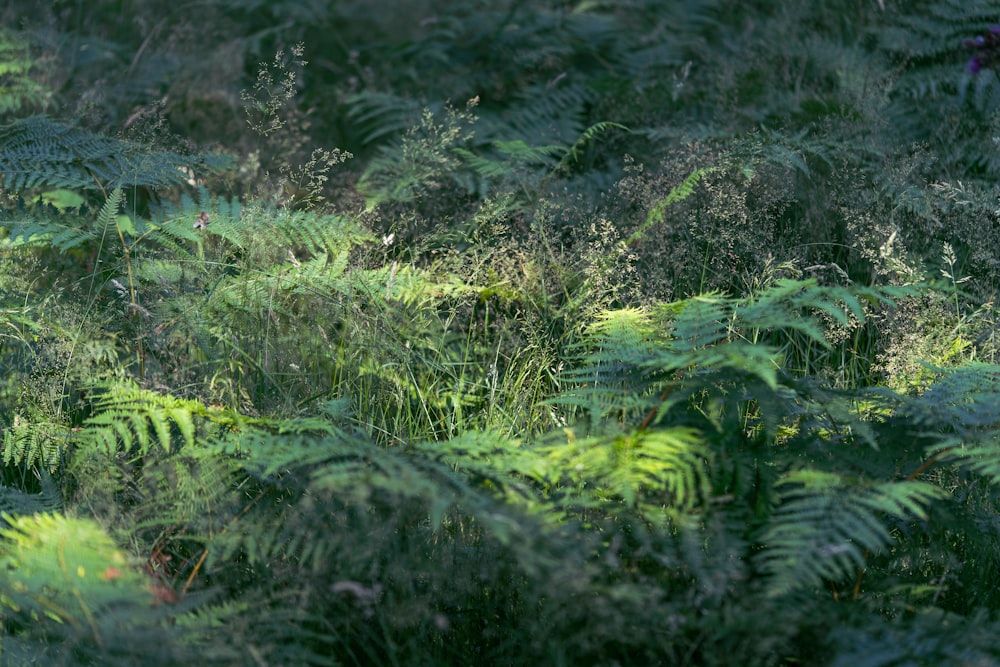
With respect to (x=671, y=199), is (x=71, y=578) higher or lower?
lower

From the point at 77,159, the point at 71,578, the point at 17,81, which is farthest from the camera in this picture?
the point at 17,81

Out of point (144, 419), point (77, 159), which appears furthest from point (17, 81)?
point (144, 419)

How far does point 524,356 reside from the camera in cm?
303

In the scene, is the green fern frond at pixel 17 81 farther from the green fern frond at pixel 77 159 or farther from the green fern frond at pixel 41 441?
the green fern frond at pixel 41 441

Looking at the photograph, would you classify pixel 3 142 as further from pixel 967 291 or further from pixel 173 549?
pixel 967 291

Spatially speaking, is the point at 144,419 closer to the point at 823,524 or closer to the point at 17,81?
the point at 823,524

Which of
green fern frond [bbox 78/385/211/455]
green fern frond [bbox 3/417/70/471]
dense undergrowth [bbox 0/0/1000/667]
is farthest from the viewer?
green fern frond [bbox 3/417/70/471]

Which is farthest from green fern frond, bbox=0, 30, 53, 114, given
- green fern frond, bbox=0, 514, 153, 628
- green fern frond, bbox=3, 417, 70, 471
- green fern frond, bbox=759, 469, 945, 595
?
green fern frond, bbox=759, 469, 945, 595

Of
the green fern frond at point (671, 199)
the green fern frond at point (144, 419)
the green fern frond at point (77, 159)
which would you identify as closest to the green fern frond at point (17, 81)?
the green fern frond at point (77, 159)

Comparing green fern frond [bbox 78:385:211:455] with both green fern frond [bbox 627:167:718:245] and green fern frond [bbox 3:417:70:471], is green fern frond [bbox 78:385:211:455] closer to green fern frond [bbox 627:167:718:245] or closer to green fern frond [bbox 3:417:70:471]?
green fern frond [bbox 3:417:70:471]

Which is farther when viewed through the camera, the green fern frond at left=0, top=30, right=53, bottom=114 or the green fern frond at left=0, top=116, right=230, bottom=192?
the green fern frond at left=0, top=30, right=53, bottom=114

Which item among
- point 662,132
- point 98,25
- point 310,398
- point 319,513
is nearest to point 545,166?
point 662,132

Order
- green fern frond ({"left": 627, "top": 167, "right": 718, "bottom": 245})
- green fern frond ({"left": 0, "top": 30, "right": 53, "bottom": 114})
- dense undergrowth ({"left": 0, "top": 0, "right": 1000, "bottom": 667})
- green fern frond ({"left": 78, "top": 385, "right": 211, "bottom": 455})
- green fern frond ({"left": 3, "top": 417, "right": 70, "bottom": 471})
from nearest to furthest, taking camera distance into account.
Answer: dense undergrowth ({"left": 0, "top": 0, "right": 1000, "bottom": 667}) < green fern frond ({"left": 78, "top": 385, "right": 211, "bottom": 455}) < green fern frond ({"left": 3, "top": 417, "right": 70, "bottom": 471}) < green fern frond ({"left": 627, "top": 167, "right": 718, "bottom": 245}) < green fern frond ({"left": 0, "top": 30, "right": 53, "bottom": 114})

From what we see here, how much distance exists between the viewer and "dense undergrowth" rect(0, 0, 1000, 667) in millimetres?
1893
